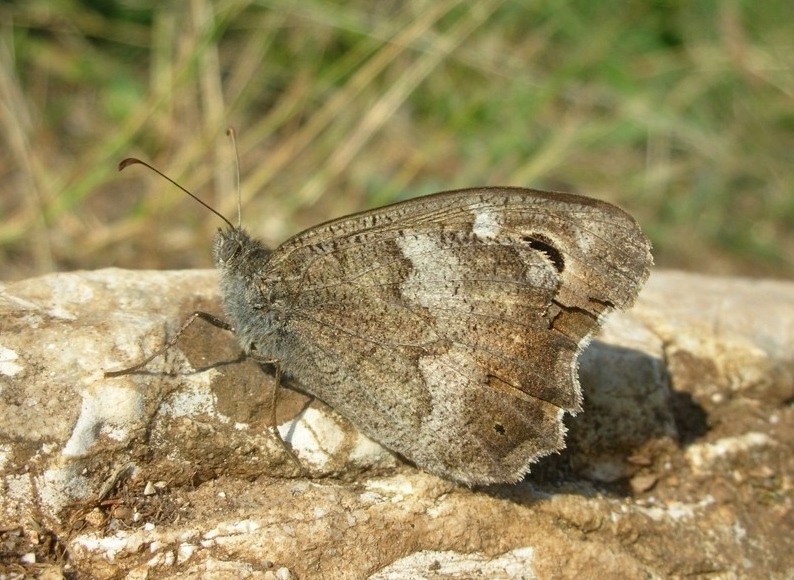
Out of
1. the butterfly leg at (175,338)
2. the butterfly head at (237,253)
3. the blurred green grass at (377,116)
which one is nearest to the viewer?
the butterfly leg at (175,338)

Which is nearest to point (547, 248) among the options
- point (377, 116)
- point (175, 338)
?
point (175, 338)

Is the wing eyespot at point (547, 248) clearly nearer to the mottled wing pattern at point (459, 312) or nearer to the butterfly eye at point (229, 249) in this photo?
the mottled wing pattern at point (459, 312)

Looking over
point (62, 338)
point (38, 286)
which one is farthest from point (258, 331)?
point (38, 286)

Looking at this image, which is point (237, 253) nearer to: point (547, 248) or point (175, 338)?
point (175, 338)

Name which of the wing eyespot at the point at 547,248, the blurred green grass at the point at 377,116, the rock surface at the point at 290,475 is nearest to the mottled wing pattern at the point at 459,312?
the wing eyespot at the point at 547,248

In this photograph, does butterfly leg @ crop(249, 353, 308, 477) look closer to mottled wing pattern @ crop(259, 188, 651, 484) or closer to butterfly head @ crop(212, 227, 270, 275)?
mottled wing pattern @ crop(259, 188, 651, 484)

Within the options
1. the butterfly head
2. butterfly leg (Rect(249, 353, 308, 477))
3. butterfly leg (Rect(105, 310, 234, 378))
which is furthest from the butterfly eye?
butterfly leg (Rect(249, 353, 308, 477))

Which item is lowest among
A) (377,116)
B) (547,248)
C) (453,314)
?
(453,314)
